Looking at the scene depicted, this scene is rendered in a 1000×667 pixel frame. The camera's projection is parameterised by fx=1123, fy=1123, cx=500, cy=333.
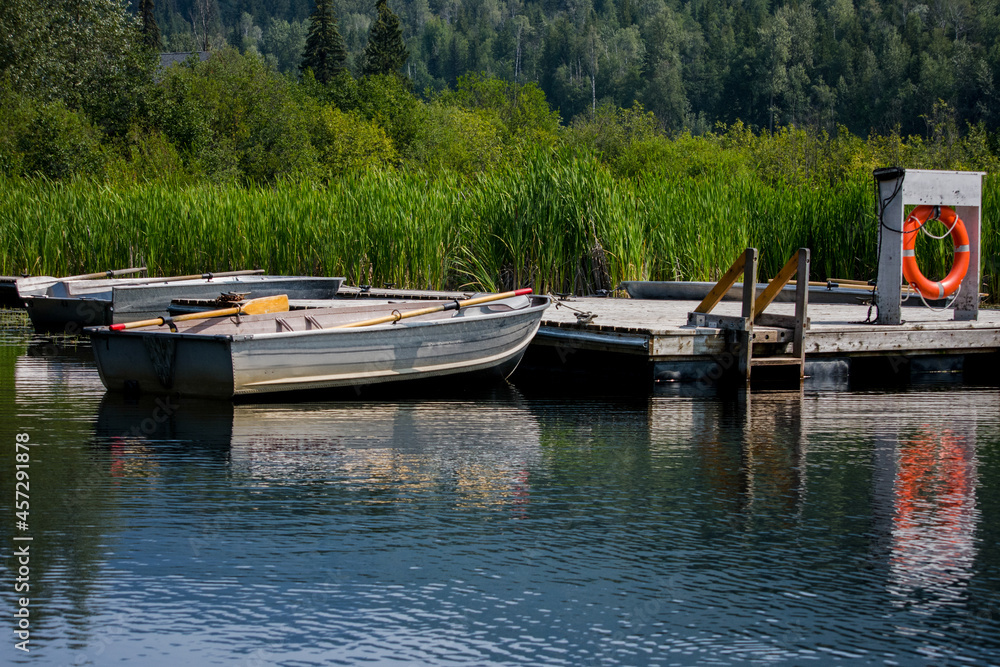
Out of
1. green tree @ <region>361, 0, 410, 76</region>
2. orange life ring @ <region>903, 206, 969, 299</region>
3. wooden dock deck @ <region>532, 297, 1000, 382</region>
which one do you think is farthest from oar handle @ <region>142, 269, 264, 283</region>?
green tree @ <region>361, 0, 410, 76</region>

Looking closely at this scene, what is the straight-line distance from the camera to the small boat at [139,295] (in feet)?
53.6

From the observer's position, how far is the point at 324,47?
80188 millimetres

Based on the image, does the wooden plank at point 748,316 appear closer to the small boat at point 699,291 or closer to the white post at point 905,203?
the white post at point 905,203

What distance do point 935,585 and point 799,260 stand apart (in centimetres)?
663

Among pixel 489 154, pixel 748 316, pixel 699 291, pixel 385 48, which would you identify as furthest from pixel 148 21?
pixel 748 316

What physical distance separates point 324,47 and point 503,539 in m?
78.2

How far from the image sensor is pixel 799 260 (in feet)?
38.2

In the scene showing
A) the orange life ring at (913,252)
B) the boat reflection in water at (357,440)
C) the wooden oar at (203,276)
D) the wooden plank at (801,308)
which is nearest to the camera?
the boat reflection in water at (357,440)

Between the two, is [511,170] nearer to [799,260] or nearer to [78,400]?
[799,260]

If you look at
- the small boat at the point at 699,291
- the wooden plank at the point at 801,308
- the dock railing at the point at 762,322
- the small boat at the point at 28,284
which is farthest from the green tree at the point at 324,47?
the wooden plank at the point at 801,308

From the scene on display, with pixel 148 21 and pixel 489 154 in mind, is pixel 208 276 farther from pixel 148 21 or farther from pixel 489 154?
pixel 148 21

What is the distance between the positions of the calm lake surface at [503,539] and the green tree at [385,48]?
238ft

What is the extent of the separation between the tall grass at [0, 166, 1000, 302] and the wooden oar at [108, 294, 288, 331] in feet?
15.5

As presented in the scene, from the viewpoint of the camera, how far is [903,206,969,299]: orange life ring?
12.6m
